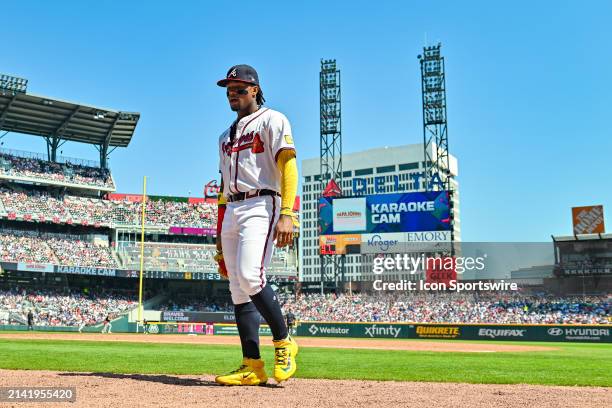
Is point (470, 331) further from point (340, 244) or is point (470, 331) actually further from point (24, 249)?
point (24, 249)

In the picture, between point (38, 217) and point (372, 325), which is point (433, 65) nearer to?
point (372, 325)

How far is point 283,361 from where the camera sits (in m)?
4.80

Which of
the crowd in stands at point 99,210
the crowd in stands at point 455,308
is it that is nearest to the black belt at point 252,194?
the crowd in stands at point 455,308

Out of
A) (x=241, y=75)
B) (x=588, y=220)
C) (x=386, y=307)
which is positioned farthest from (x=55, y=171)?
(x=241, y=75)

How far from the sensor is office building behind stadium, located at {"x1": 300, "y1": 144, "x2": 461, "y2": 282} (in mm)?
118062

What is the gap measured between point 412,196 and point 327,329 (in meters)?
12.3

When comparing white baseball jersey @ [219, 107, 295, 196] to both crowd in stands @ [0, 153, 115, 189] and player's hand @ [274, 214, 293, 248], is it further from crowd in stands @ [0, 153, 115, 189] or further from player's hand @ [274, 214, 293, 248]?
crowd in stands @ [0, 153, 115, 189]

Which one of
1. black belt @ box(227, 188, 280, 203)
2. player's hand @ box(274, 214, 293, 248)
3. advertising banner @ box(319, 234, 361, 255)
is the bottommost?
player's hand @ box(274, 214, 293, 248)

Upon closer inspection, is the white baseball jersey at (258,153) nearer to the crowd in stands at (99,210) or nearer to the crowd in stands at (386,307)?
the crowd in stands at (386,307)

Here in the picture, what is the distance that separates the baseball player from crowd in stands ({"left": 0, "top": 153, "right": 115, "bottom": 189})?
145 feet

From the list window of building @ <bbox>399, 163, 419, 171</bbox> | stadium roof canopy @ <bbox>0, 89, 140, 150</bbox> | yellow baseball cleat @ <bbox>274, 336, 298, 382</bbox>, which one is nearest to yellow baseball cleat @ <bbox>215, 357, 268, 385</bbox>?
yellow baseball cleat @ <bbox>274, 336, 298, 382</bbox>

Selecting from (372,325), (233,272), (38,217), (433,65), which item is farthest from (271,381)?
(433,65)

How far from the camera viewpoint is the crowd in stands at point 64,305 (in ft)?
117

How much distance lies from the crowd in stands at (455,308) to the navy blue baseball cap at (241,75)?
33.9m
